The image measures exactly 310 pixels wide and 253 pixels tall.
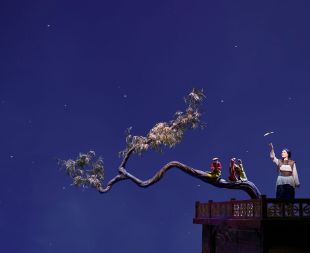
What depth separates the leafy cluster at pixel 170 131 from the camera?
13055 millimetres

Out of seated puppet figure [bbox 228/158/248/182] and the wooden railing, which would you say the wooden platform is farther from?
seated puppet figure [bbox 228/158/248/182]

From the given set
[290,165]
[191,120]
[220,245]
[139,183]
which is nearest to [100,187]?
[139,183]

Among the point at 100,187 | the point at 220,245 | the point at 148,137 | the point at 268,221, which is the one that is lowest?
the point at 220,245

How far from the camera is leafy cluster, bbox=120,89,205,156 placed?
1305 cm

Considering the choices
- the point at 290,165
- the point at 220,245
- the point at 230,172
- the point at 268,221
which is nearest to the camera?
the point at 268,221

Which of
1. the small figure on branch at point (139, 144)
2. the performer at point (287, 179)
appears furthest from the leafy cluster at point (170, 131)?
the performer at point (287, 179)

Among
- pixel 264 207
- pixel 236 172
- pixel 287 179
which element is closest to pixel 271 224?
pixel 264 207

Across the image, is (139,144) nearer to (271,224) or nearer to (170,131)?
(170,131)

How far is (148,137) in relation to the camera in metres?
13.2

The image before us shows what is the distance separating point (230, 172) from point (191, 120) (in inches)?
85.3

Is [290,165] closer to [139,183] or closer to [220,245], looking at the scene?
[220,245]

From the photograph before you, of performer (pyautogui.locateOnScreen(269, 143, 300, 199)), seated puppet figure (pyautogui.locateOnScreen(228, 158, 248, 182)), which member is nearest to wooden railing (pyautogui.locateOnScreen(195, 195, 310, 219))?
performer (pyautogui.locateOnScreen(269, 143, 300, 199))

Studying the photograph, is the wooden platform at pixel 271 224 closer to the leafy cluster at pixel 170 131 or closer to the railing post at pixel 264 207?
the railing post at pixel 264 207

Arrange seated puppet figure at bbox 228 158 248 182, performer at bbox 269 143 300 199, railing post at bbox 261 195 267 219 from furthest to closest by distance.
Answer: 1. seated puppet figure at bbox 228 158 248 182
2. performer at bbox 269 143 300 199
3. railing post at bbox 261 195 267 219
